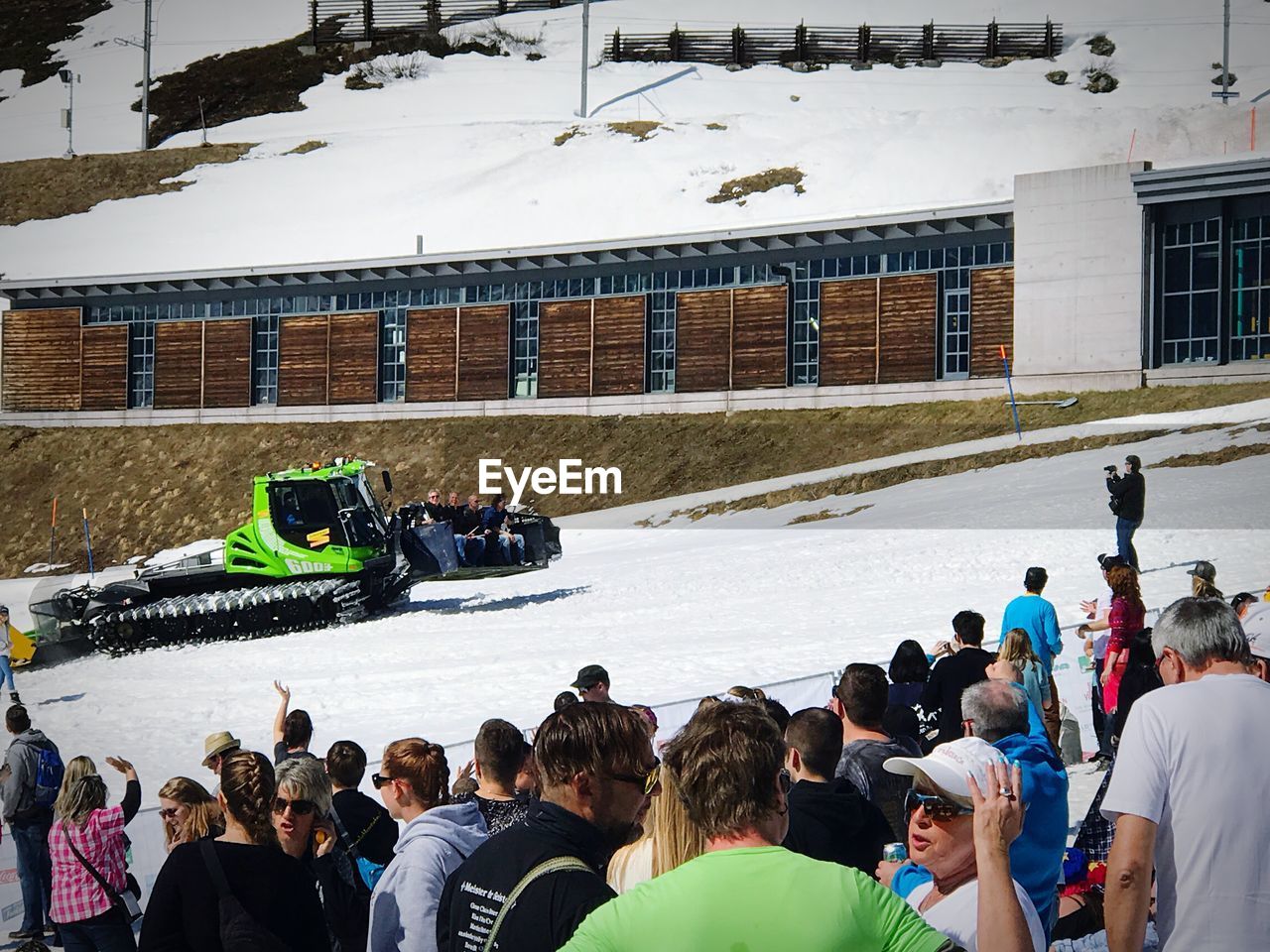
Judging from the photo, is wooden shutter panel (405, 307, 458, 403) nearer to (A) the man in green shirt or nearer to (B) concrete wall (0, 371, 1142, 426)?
(B) concrete wall (0, 371, 1142, 426)

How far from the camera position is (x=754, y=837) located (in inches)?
122

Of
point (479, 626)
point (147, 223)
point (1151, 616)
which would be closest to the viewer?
point (1151, 616)

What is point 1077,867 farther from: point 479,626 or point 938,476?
point 938,476

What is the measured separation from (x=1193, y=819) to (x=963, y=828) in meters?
0.95

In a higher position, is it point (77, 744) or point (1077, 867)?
point (1077, 867)

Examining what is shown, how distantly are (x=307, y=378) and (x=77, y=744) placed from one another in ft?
110

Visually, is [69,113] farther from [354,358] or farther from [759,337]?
[759,337]

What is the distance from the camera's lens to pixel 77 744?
51.9 ft

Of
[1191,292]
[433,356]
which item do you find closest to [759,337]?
[433,356]

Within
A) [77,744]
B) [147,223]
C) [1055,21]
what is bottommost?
[77,744]

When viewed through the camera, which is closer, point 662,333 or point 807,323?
point 807,323

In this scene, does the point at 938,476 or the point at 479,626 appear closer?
the point at 479,626

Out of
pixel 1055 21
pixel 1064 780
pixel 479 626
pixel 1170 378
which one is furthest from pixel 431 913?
pixel 1055 21

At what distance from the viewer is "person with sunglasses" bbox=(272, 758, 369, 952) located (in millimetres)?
5109
